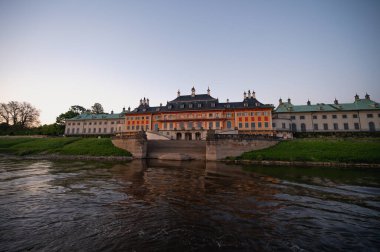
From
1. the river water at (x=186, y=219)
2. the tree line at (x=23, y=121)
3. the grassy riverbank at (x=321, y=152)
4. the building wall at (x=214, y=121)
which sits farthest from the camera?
the tree line at (x=23, y=121)

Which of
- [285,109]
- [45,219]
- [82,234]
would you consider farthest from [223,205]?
[285,109]

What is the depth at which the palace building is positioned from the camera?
53781mm

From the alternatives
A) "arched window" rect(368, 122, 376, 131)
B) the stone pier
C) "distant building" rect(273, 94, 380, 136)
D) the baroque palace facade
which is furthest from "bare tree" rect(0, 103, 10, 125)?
"arched window" rect(368, 122, 376, 131)

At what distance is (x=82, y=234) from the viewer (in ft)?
20.0

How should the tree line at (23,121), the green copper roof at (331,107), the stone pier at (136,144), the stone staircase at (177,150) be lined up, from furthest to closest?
the tree line at (23,121) < the green copper roof at (331,107) < the stone pier at (136,144) < the stone staircase at (177,150)

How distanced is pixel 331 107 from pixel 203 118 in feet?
136

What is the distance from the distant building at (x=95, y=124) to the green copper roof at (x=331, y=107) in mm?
63354

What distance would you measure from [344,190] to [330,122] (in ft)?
179

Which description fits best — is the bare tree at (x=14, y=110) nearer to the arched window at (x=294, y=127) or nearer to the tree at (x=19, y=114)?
the tree at (x=19, y=114)

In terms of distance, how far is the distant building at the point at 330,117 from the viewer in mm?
52744

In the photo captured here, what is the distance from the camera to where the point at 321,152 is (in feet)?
98.9

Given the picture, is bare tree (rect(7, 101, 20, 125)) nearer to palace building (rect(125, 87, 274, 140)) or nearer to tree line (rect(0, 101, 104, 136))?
tree line (rect(0, 101, 104, 136))

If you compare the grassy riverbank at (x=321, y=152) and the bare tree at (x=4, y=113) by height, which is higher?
the bare tree at (x=4, y=113)

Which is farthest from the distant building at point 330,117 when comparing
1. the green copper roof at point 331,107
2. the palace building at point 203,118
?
the palace building at point 203,118
